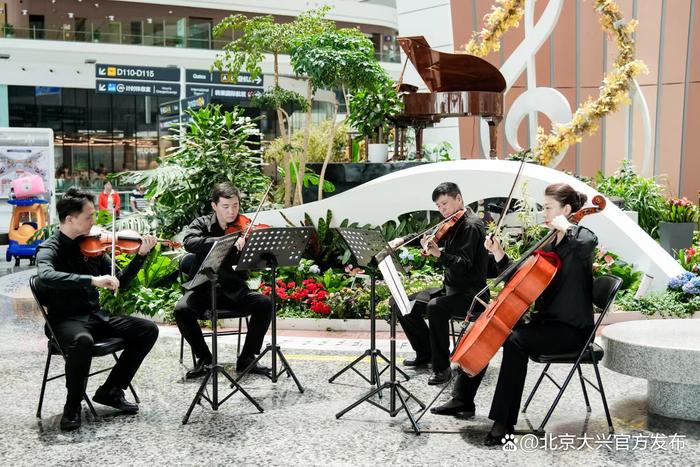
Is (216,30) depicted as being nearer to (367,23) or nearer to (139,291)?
(139,291)

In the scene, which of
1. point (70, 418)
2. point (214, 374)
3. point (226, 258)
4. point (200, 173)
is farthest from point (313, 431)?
point (200, 173)

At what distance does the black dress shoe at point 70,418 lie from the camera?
16.4ft

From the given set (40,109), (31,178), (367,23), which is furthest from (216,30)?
(367,23)

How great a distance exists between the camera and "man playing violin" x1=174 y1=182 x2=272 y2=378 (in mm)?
6258

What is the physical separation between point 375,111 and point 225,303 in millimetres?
5466

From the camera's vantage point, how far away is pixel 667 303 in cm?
800

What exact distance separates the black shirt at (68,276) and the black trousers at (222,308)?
891mm

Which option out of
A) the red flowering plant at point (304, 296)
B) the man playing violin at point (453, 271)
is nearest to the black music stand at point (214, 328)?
the man playing violin at point (453, 271)

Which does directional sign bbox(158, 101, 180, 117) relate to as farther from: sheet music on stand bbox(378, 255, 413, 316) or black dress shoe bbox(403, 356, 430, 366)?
sheet music on stand bbox(378, 255, 413, 316)

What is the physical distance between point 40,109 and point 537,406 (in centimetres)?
2681

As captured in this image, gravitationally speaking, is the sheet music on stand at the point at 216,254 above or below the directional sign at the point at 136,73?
below

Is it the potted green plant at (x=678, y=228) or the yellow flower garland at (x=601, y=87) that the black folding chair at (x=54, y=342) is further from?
the yellow flower garland at (x=601, y=87)

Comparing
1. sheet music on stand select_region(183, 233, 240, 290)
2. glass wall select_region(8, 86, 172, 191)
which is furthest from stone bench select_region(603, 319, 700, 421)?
glass wall select_region(8, 86, 172, 191)

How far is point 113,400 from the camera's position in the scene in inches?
210
